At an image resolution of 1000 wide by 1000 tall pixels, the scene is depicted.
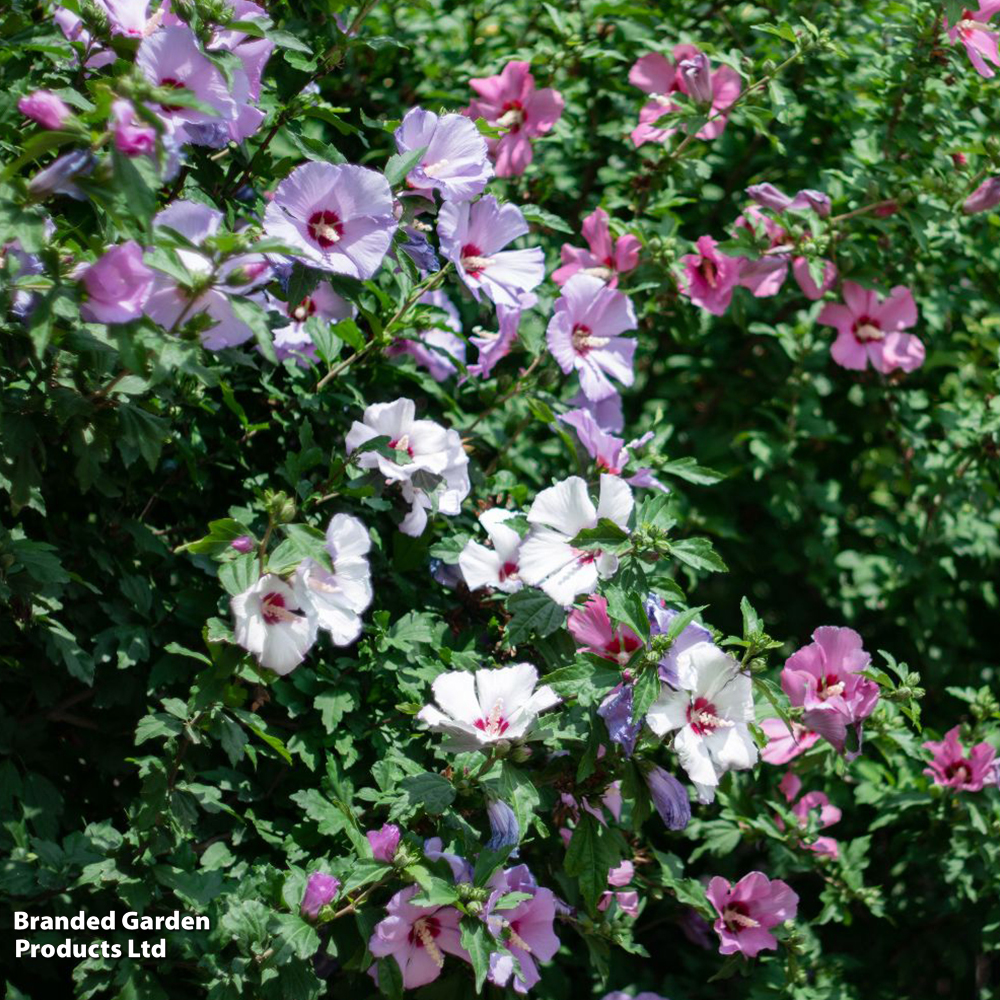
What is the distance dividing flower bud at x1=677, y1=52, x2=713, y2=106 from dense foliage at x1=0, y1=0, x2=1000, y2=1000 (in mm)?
12

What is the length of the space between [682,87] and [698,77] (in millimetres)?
163

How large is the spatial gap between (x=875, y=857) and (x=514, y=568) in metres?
1.20

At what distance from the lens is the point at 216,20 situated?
4.96 feet

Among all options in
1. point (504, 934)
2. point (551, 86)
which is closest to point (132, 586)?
point (504, 934)

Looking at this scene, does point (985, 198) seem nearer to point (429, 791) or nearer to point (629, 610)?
point (629, 610)

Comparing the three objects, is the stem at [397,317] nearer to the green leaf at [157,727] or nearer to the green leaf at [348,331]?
the green leaf at [348,331]

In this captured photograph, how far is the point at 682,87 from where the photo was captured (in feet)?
7.48

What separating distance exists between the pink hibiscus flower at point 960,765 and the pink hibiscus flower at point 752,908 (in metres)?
0.43

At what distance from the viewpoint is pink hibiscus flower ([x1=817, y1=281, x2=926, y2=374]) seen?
2473mm

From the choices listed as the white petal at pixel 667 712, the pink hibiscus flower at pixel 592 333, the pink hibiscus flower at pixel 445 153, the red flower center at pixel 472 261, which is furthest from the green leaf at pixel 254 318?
the pink hibiscus flower at pixel 592 333

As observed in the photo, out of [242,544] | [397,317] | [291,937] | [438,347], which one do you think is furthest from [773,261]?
[291,937]

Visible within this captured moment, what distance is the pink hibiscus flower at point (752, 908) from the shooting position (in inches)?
76.3

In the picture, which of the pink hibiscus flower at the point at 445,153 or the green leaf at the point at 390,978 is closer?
the green leaf at the point at 390,978

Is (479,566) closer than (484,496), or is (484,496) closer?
(479,566)
